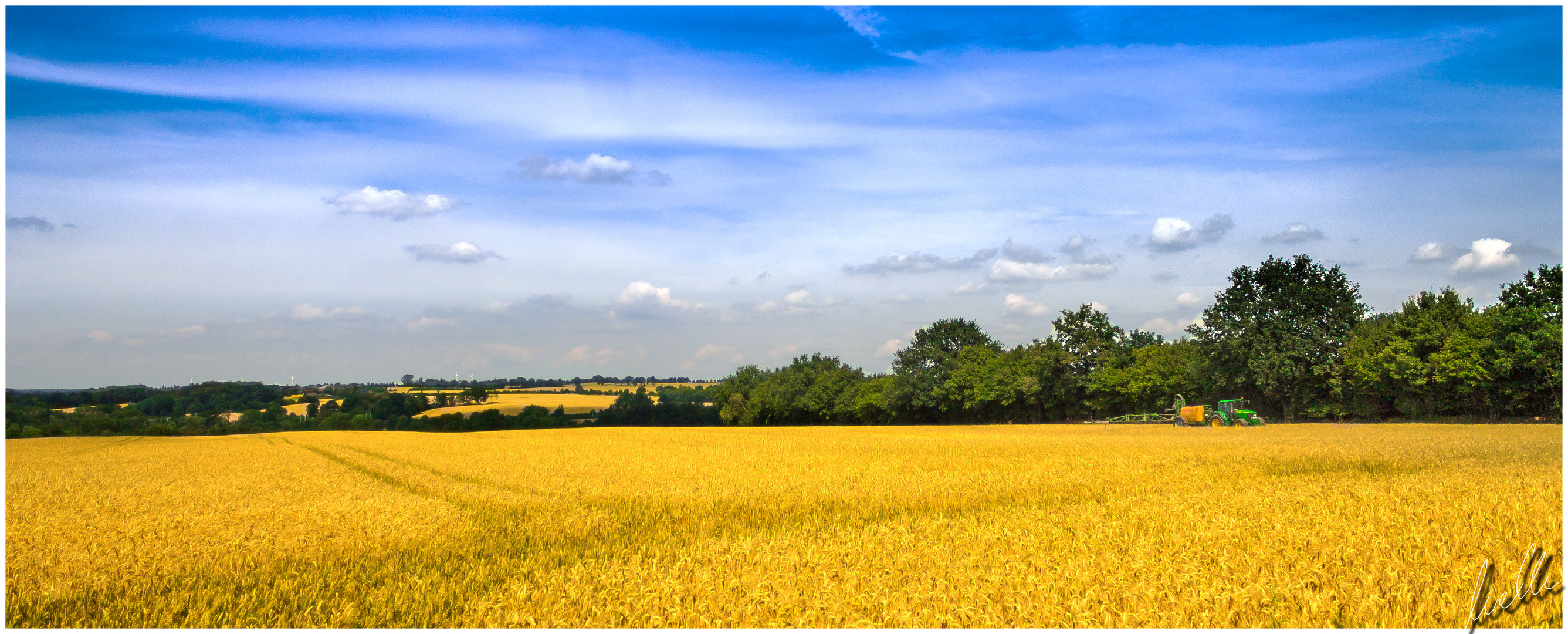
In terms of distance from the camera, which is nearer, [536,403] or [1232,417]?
[1232,417]

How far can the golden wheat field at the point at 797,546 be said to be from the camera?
641 cm

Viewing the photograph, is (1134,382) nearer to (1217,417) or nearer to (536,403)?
(1217,417)

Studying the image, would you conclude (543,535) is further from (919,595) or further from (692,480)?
(692,480)

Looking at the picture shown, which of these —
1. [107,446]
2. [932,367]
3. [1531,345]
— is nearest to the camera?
[107,446]

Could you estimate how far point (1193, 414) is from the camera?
48969mm

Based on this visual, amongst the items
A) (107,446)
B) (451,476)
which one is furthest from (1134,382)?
(107,446)

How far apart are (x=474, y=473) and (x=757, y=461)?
779 cm

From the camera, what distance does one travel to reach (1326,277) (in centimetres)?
6259

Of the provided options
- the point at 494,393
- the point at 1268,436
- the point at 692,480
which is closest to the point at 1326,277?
the point at 1268,436

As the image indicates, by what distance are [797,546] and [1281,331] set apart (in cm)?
6425

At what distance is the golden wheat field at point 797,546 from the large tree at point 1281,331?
4426 centimetres

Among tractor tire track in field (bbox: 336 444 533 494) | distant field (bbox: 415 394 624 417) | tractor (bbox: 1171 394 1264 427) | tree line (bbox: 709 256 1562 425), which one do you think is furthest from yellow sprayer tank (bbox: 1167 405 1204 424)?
distant field (bbox: 415 394 624 417)
